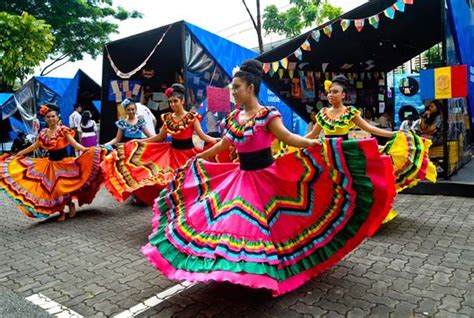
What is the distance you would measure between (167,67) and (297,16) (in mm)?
14716

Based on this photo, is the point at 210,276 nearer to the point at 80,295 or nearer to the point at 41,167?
the point at 80,295

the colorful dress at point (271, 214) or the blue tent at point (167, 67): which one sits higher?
the blue tent at point (167, 67)

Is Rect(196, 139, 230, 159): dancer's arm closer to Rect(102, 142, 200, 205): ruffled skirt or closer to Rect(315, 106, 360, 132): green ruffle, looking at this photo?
Rect(102, 142, 200, 205): ruffled skirt

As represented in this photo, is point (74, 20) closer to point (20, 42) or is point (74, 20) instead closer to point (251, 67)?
point (20, 42)

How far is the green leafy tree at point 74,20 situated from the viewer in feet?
62.9

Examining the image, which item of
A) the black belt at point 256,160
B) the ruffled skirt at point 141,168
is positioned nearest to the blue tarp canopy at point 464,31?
the ruffled skirt at point 141,168

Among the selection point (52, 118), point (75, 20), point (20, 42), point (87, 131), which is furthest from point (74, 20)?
point (52, 118)

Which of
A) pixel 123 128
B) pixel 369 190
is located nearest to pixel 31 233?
pixel 123 128

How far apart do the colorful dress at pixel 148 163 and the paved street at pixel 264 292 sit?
601mm

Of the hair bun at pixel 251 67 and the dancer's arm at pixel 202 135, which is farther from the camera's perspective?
the dancer's arm at pixel 202 135

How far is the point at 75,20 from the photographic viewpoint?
20047 millimetres

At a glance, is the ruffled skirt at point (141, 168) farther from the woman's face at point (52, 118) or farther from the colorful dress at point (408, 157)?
the colorful dress at point (408, 157)

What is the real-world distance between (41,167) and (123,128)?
1438 mm

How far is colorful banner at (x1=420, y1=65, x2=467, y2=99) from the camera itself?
6625 mm
